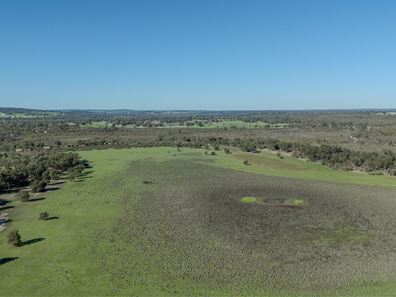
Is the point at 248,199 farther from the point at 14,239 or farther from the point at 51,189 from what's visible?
the point at 51,189

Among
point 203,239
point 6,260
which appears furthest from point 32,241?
point 203,239

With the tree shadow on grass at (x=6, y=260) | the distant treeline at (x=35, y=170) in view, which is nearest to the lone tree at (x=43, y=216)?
the tree shadow on grass at (x=6, y=260)

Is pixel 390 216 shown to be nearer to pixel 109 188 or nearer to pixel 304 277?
pixel 304 277

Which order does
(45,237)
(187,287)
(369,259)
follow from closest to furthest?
(187,287)
(369,259)
(45,237)

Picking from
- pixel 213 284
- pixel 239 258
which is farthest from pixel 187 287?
pixel 239 258

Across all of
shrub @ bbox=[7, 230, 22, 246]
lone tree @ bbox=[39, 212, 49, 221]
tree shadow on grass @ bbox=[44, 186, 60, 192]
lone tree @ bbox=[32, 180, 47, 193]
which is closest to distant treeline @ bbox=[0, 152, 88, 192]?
lone tree @ bbox=[32, 180, 47, 193]

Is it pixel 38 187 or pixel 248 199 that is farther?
pixel 38 187

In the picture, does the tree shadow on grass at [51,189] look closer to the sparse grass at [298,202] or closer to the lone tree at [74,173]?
the lone tree at [74,173]

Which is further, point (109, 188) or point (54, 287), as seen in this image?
point (109, 188)

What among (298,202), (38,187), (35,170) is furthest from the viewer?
(35,170)
